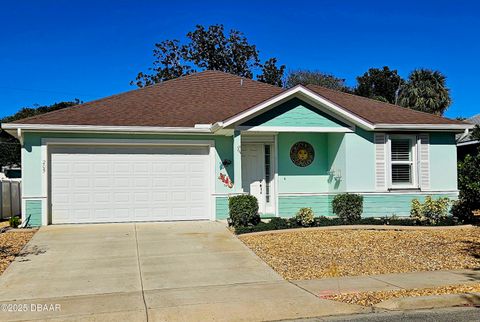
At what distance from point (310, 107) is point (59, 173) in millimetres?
7646

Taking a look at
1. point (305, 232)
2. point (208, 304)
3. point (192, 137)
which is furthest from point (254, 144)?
point (208, 304)

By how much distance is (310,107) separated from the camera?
14406 millimetres

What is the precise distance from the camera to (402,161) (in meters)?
15.2

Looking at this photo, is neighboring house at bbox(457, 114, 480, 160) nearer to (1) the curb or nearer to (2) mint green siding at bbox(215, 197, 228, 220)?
(2) mint green siding at bbox(215, 197, 228, 220)

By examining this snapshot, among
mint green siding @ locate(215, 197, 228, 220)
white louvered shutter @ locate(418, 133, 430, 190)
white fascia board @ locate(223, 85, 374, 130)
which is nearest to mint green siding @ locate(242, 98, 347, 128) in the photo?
white fascia board @ locate(223, 85, 374, 130)

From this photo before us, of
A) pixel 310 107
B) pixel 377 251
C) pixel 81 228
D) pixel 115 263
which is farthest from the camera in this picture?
pixel 310 107

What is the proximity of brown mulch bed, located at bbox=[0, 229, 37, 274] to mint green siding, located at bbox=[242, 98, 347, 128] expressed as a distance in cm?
660

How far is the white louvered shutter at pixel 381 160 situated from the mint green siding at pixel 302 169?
5.44ft

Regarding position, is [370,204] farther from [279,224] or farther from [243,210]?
[243,210]

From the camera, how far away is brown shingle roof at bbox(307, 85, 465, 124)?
1519 cm

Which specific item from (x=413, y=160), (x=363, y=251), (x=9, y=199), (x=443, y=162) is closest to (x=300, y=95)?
(x=413, y=160)

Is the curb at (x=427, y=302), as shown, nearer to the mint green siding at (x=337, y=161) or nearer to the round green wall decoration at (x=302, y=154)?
the mint green siding at (x=337, y=161)

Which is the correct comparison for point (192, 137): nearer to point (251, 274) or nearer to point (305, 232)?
point (305, 232)

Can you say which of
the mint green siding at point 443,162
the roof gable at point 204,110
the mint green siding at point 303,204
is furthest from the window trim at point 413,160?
the mint green siding at point 303,204
